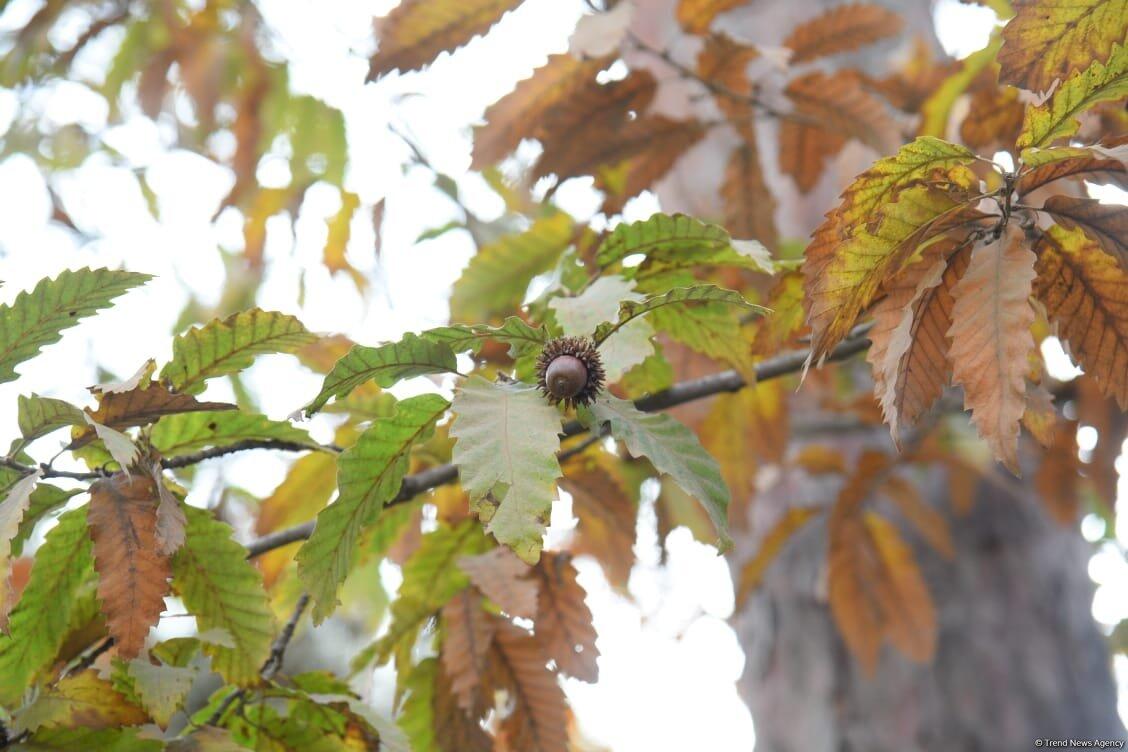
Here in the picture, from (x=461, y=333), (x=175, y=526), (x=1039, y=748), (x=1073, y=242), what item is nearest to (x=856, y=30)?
(x=1073, y=242)

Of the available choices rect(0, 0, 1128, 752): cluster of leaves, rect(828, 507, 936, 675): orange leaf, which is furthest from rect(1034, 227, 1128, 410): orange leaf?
rect(828, 507, 936, 675): orange leaf

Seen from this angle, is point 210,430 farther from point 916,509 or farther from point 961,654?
point 961,654

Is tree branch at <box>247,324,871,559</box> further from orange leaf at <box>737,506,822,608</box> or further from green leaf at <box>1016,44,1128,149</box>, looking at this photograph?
orange leaf at <box>737,506,822,608</box>

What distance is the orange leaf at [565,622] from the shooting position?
107 centimetres

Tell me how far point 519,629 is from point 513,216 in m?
1.57

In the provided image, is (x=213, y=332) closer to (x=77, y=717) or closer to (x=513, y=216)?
(x=77, y=717)

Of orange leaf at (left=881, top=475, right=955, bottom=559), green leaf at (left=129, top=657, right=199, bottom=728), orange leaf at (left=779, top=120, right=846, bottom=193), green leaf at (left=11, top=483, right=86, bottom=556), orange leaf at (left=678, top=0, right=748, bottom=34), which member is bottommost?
green leaf at (left=129, top=657, right=199, bottom=728)

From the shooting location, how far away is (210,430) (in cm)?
85

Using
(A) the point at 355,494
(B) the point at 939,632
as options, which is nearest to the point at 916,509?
(B) the point at 939,632

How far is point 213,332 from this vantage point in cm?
80

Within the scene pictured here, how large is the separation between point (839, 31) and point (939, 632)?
1.36m

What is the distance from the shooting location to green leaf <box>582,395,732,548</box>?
0.67 metres

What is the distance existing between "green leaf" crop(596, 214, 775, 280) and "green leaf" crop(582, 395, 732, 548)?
0.21 metres

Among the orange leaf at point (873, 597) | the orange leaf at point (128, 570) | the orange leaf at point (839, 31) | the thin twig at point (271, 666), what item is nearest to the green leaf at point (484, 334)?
the orange leaf at point (128, 570)
